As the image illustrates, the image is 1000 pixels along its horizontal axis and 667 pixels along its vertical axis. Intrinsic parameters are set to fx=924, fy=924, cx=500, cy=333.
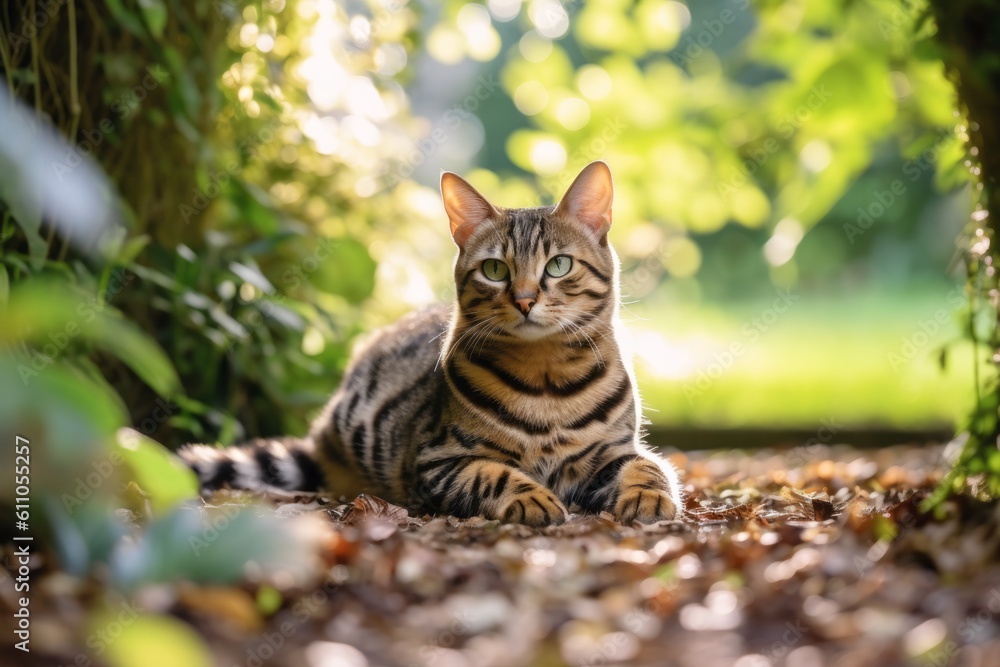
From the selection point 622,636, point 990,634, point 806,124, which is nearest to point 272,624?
point 622,636

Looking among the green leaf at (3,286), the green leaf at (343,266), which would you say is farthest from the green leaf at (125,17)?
the green leaf at (343,266)

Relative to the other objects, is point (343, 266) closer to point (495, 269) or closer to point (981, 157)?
point (495, 269)

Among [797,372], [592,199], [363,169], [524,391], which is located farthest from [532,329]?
[797,372]

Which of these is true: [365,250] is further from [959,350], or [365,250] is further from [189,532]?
[959,350]

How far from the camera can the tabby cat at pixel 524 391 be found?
256 cm

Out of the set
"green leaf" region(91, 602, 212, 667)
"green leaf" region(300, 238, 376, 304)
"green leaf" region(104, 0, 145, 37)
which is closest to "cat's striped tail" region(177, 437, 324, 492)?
"green leaf" region(300, 238, 376, 304)

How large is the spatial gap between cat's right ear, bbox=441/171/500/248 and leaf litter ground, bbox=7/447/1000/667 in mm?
1135

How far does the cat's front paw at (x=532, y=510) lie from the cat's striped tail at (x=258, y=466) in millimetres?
989

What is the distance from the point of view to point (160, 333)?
326 cm

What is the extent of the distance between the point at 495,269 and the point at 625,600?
4.52 feet

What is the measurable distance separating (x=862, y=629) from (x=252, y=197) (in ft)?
9.35

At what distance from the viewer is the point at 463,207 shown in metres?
2.90

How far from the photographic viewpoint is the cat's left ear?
9.15 ft

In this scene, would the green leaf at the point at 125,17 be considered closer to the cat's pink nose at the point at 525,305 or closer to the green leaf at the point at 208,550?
the cat's pink nose at the point at 525,305
